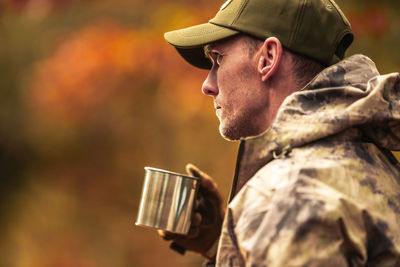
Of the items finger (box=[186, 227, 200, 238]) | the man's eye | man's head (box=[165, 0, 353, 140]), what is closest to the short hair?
man's head (box=[165, 0, 353, 140])

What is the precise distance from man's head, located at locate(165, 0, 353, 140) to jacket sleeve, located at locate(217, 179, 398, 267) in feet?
1.31

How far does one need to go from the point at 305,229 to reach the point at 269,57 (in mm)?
575

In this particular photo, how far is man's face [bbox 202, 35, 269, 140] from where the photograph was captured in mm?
1418

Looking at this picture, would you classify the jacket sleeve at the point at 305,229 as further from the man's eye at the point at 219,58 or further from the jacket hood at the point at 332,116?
the man's eye at the point at 219,58

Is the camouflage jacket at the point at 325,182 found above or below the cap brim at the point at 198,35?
below

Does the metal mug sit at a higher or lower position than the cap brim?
lower

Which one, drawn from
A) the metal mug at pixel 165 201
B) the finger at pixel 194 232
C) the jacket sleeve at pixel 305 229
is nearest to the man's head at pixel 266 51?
the metal mug at pixel 165 201

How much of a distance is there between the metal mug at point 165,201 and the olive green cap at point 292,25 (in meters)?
0.42

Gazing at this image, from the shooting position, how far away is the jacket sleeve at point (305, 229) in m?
0.97

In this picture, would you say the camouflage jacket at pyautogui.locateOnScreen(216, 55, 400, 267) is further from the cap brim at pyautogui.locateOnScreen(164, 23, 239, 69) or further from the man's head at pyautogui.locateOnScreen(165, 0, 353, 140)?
the cap brim at pyautogui.locateOnScreen(164, 23, 239, 69)

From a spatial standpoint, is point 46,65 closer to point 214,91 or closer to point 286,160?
point 214,91

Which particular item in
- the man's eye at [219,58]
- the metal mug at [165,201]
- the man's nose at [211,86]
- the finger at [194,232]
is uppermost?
the man's eye at [219,58]

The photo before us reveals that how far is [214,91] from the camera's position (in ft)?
4.94

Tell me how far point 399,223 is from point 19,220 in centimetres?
414
